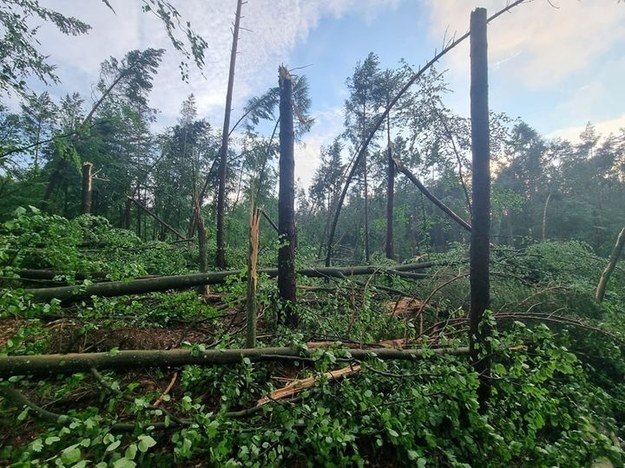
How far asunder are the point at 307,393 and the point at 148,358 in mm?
1215

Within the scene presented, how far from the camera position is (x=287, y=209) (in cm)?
402

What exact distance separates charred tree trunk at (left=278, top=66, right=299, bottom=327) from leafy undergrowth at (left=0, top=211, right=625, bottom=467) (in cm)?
21

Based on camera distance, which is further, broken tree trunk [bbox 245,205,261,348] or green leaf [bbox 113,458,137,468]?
broken tree trunk [bbox 245,205,261,348]

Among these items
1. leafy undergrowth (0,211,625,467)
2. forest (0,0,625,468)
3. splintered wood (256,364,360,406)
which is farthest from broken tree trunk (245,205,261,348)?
splintered wood (256,364,360,406)

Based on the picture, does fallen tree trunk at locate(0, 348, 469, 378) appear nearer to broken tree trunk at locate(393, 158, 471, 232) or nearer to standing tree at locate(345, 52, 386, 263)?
broken tree trunk at locate(393, 158, 471, 232)

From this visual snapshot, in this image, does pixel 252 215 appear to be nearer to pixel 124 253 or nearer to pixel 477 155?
pixel 477 155

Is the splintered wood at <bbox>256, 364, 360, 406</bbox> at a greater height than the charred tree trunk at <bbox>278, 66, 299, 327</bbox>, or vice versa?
the charred tree trunk at <bbox>278, 66, 299, 327</bbox>

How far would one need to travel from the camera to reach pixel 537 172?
28078mm

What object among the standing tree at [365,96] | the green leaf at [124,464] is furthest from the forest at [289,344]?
the standing tree at [365,96]

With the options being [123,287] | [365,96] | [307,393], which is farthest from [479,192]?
[365,96]

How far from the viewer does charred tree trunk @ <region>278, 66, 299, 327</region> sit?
384 centimetres

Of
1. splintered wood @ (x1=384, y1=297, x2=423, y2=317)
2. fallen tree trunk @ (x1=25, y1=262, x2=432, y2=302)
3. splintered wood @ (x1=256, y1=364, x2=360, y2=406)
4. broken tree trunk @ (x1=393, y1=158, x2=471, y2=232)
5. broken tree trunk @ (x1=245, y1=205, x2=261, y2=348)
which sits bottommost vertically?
splintered wood @ (x1=256, y1=364, x2=360, y2=406)

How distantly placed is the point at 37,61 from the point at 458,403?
23.8ft

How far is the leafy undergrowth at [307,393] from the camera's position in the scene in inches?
72.7
